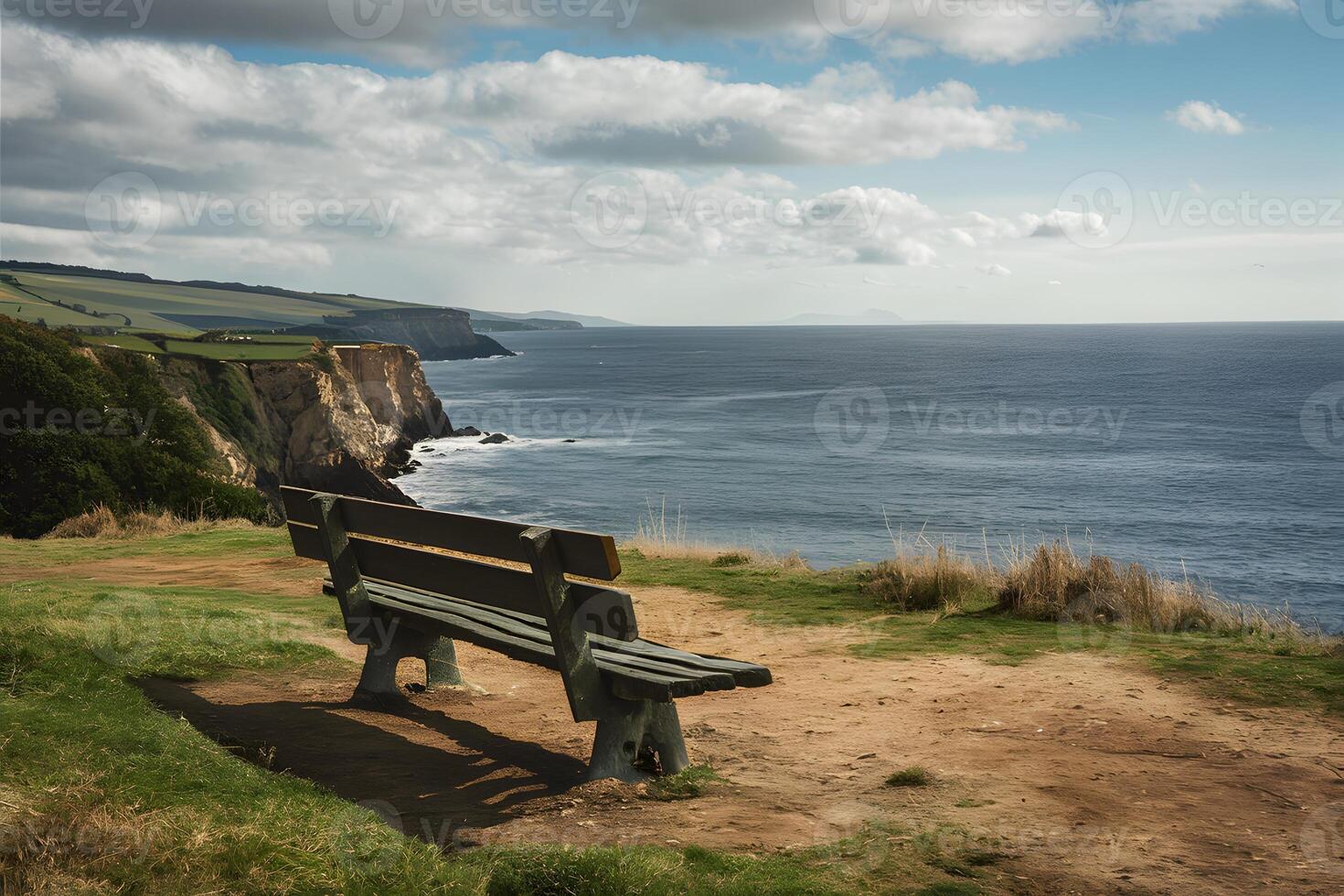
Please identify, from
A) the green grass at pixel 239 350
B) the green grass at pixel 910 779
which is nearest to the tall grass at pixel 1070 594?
the green grass at pixel 910 779

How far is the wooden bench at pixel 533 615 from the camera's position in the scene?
462 centimetres

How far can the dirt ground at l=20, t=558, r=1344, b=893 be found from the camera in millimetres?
Result: 4203

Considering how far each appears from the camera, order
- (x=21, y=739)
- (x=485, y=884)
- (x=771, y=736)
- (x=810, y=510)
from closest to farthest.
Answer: (x=485, y=884)
(x=21, y=739)
(x=771, y=736)
(x=810, y=510)

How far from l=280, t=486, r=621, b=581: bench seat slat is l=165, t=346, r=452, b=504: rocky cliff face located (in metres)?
37.3

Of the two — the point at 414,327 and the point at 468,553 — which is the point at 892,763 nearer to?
the point at 468,553

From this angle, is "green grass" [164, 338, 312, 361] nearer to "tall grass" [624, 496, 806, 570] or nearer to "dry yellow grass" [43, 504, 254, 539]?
"dry yellow grass" [43, 504, 254, 539]

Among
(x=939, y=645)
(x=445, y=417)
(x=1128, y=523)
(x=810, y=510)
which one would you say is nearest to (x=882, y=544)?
(x=810, y=510)

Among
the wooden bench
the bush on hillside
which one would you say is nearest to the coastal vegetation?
the wooden bench

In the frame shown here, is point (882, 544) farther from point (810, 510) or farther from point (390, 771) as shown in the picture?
point (390, 771)

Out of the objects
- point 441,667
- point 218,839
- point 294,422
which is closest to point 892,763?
point 441,667

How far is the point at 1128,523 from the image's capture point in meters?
42.1

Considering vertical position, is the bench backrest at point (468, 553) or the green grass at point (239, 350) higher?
the green grass at point (239, 350)

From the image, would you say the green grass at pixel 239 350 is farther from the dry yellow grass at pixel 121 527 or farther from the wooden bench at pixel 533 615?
the wooden bench at pixel 533 615

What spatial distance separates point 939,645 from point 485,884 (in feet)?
18.8
